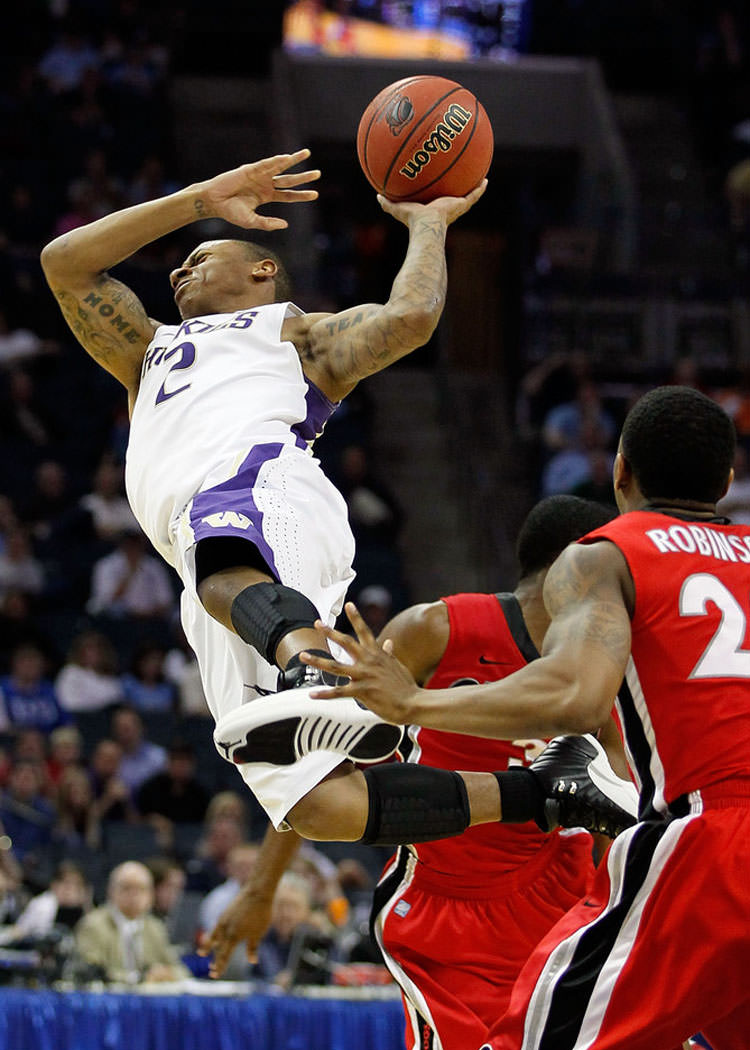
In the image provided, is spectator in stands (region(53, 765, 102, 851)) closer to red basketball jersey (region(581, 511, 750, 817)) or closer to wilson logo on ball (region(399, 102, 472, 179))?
wilson logo on ball (region(399, 102, 472, 179))

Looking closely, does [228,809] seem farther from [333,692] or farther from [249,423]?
[333,692]

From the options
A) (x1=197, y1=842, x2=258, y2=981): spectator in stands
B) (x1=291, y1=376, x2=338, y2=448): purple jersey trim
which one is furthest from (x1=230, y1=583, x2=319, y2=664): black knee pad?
(x1=197, y1=842, x2=258, y2=981): spectator in stands

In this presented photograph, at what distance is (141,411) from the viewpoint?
15.3 ft

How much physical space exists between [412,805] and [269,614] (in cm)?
63

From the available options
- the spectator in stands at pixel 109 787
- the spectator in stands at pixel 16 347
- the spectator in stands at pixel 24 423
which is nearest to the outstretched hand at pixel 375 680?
the spectator in stands at pixel 109 787

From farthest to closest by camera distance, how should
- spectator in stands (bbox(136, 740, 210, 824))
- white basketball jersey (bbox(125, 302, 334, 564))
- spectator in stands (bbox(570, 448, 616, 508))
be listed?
spectator in stands (bbox(570, 448, 616, 508)), spectator in stands (bbox(136, 740, 210, 824)), white basketball jersey (bbox(125, 302, 334, 564))

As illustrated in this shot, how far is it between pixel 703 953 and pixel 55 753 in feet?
24.9

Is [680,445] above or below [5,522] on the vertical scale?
above

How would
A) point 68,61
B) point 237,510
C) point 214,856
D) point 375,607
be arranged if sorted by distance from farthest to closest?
point 68,61 → point 375,607 → point 214,856 → point 237,510

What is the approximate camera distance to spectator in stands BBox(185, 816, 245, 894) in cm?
920

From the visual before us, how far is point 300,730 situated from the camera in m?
3.65

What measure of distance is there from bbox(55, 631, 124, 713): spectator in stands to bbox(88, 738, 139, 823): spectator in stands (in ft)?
1.77

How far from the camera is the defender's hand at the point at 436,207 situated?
4777mm

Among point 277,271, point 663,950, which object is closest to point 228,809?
point 277,271
